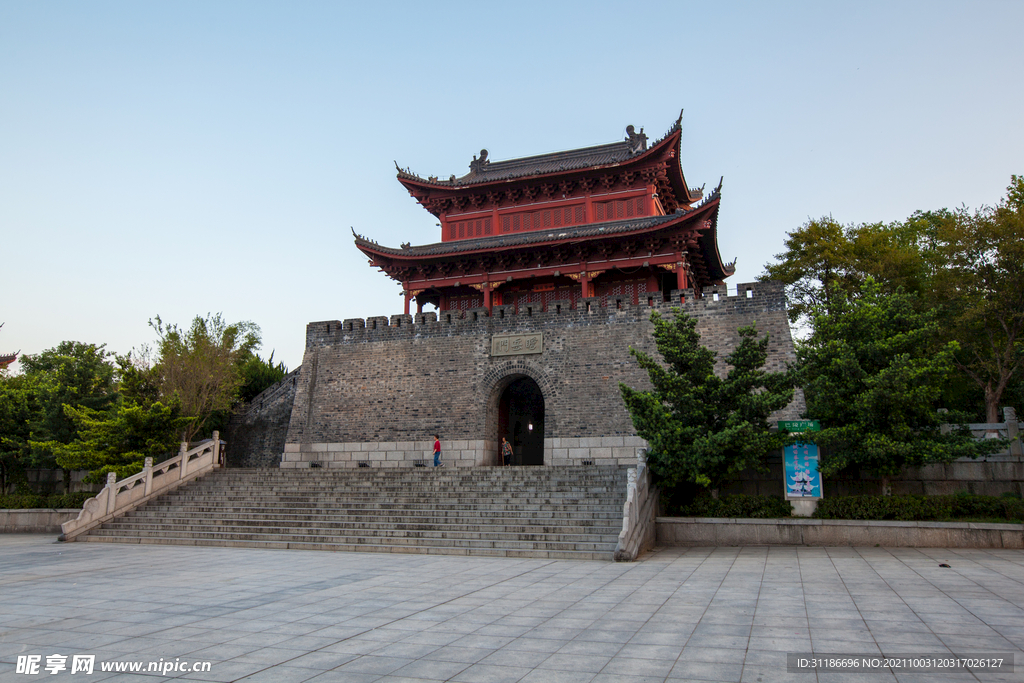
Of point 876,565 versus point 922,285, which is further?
point 922,285

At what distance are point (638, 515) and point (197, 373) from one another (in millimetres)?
14222

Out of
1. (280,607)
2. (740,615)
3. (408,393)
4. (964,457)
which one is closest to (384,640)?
(280,607)

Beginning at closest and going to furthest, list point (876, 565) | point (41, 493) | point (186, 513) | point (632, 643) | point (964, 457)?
1. point (632, 643)
2. point (876, 565)
3. point (964, 457)
4. point (186, 513)
5. point (41, 493)

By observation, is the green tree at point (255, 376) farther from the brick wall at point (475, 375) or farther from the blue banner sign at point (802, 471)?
the blue banner sign at point (802, 471)

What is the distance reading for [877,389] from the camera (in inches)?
412

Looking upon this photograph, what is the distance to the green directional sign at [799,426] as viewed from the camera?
1112 centimetres

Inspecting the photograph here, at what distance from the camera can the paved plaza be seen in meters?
4.06

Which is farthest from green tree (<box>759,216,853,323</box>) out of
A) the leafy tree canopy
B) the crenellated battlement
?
the crenellated battlement

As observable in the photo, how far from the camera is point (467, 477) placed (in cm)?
1373

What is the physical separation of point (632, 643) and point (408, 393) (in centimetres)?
1382

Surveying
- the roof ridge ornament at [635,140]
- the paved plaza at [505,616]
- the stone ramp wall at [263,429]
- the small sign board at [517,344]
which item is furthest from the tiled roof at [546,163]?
the paved plaza at [505,616]

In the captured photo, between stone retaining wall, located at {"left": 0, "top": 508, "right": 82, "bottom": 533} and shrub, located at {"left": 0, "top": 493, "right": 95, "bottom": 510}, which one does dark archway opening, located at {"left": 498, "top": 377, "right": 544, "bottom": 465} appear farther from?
stone retaining wall, located at {"left": 0, "top": 508, "right": 82, "bottom": 533}

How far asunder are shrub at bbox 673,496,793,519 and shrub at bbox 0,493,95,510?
43.4 ft

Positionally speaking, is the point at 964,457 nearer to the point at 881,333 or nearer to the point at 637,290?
the point at 881,333
